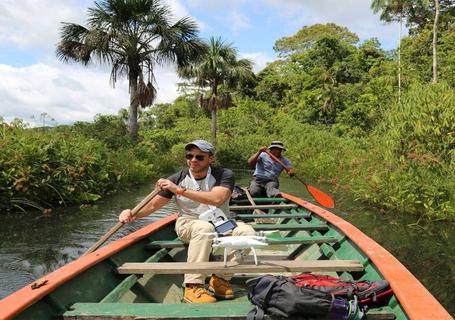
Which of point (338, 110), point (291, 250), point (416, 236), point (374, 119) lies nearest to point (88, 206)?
point (291, 250)

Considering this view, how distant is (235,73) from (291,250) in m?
20.5

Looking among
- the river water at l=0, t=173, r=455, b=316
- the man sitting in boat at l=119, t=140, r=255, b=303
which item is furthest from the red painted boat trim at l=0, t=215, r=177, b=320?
the river water at l=0, t=173, r=455, b=316

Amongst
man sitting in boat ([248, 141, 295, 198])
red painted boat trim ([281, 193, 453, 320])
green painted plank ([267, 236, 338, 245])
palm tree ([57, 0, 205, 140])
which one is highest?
palm tree ([57, 0, 205, 140])

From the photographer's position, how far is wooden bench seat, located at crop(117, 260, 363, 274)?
2.81 metres

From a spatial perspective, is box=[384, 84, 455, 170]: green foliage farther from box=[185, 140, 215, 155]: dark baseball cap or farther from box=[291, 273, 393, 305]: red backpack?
box=[291, 273, 393, 305]: red backpack

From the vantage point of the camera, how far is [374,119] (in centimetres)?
2188

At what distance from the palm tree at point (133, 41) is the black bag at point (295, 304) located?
1420 cm

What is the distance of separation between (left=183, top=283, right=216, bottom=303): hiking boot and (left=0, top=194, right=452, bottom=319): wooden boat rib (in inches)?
4.9

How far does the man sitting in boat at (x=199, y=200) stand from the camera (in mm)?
3148

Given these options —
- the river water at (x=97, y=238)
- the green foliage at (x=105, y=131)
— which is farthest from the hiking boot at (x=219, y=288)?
the green foliage at (x=105, y=131)

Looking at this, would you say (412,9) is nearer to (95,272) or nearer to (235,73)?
(235,73)

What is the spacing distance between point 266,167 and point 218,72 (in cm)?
1796

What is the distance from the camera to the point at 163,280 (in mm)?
3516

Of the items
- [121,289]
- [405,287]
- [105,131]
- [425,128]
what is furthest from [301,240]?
[105,131]
